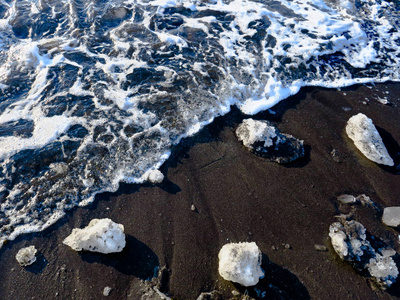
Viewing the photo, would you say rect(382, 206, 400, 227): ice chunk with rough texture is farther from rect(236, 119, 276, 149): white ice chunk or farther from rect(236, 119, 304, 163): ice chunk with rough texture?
rect(236, 119, 276, 149): white ice chunk

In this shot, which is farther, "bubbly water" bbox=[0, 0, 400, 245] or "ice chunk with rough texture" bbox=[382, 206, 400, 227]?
"bubbly water" bbox=[0, 0, 400, 245]

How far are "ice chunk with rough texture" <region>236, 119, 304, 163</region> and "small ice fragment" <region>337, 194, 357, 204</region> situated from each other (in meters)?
0.86

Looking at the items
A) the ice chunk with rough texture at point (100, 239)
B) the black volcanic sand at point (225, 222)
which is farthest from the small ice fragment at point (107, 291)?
the ice chunk with rough texture at point (100, 239)

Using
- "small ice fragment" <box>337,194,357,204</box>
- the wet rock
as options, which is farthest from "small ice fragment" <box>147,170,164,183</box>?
"small ice fragment" <box>337,194,357,204</box>

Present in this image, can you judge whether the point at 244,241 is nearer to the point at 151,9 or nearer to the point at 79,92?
the point at 79,92

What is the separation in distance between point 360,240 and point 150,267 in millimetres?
2613

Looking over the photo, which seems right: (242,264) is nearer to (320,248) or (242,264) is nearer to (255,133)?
(320,248)

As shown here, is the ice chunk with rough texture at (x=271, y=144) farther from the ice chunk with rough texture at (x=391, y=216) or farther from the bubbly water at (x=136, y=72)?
the ice chunk with rough texture at (x=391, y=216)

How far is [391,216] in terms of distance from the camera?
3541mm

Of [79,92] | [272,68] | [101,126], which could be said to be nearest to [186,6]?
[272,68]

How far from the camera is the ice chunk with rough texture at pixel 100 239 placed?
10.0ft

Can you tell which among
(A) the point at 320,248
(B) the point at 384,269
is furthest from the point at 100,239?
(B) the point at 384,269

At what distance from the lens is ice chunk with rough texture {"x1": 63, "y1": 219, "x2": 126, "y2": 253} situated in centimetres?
305

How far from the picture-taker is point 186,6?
24.4 feet
